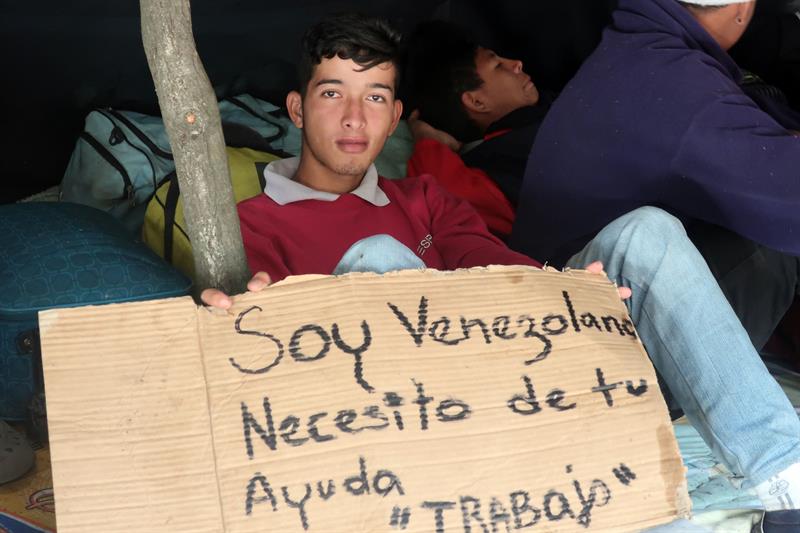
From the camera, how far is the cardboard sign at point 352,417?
3.56ft

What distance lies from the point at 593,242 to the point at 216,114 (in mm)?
614

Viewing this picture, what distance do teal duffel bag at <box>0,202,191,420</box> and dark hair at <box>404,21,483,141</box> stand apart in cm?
110

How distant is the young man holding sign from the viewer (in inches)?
53.8

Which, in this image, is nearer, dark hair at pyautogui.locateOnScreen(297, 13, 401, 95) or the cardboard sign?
the cardboard sign

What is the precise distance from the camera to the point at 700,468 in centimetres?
175

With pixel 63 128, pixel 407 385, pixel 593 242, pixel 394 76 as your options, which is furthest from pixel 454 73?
pixel 407 385

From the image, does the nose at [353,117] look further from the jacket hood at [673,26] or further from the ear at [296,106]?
the jacket hood at [673,26]

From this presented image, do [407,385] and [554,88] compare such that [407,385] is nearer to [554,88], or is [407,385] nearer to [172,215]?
[172,215]

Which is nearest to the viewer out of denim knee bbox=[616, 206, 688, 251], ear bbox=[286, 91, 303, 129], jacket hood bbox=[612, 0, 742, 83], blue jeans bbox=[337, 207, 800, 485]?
blue jeans bbox=[337, 207, 800, 485]

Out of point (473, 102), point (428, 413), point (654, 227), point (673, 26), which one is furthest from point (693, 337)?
point (473, 102)

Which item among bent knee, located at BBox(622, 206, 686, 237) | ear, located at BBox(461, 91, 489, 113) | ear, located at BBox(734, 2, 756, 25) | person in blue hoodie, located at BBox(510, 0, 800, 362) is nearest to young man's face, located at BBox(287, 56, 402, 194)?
person in blue hoodie, located at BBox(510, 0, 800, 362)

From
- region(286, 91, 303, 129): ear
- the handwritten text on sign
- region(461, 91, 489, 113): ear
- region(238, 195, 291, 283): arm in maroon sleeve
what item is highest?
region(461, 91, 489, 113): ear

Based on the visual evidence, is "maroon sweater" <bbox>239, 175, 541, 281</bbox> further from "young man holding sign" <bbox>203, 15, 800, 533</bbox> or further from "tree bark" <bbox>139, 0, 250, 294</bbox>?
"tree bark" <bbox>139, 0, 250, 294</bbox>

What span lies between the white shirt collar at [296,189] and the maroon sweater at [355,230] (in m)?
0.01
